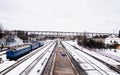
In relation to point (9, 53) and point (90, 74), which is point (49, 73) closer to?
point (90, 74)

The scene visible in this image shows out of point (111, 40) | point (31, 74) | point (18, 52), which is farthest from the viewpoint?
point (111, 40)

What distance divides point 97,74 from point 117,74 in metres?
2.31

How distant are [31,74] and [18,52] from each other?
52.7 feet

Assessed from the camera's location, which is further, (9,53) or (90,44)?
(90,44)

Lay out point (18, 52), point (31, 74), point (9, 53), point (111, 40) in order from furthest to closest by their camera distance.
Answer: point (111, 40) → point (18, 52) → point (9, 53) → point (31, 74)

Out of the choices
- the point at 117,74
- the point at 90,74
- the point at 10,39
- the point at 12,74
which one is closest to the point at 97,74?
the point at 90,74

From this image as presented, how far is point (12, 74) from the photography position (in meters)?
20.4

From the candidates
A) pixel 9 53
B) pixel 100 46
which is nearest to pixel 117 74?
pixel 9 53

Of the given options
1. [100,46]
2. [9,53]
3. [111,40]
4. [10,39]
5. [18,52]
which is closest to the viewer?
[9,53]

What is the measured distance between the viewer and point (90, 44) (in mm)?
63812

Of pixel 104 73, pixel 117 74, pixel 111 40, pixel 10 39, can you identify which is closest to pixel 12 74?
pixel 104 73

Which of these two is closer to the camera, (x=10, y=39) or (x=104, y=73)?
(x=104, y=73)

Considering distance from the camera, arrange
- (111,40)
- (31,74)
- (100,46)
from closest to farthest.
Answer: (31,74), (100,46), (111,40)

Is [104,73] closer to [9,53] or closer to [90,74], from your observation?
[90,74]
